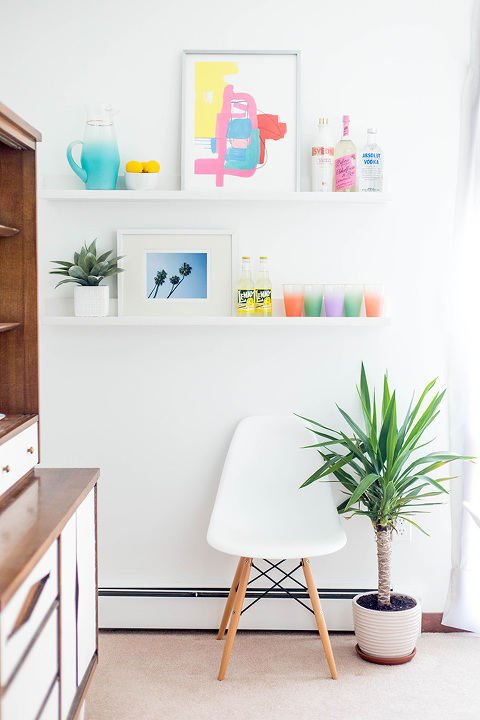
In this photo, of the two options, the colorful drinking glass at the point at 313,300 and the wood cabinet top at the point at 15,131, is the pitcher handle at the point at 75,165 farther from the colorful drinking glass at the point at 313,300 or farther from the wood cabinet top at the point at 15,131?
the colorful drinking glass at the point at 313,300

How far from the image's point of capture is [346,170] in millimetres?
2615

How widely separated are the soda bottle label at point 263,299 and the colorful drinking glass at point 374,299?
1.22ft

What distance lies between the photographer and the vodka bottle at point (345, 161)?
2.61 meters

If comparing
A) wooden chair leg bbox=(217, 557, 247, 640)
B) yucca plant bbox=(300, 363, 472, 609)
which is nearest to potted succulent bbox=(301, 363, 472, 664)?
yucca plant bbox=(300, 363, 472, 609)

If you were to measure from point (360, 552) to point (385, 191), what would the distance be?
1436 millimetres

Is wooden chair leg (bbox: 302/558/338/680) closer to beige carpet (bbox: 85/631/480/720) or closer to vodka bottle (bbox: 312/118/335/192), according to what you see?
beige carpet (bbox: 85/631/480/720)

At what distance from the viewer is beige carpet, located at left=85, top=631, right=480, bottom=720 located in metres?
2.26

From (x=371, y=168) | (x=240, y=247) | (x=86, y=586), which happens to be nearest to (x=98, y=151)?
(x=240, y=247)

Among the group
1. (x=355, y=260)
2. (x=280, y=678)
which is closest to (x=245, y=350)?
(x=355, y=260)

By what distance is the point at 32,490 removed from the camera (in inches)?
79.2

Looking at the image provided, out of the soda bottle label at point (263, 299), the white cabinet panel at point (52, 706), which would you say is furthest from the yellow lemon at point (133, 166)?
the white cabinet panel at point (52, 706)

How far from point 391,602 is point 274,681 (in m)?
0.53

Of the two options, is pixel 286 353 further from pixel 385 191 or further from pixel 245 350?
pixel 385 191

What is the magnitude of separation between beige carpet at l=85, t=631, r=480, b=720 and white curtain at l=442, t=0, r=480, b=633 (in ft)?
0.75
